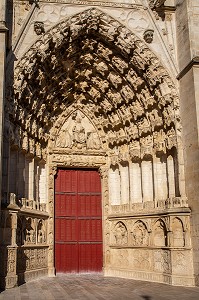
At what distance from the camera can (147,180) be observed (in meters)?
9.88

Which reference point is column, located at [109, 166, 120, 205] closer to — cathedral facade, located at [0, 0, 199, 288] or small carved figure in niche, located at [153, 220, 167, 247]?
cathedral facade, located at [0, 0, 199, 288]

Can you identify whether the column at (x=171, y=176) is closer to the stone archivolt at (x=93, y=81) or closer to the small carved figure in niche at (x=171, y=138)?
the small carved figure in niche at (x=171, y=138)

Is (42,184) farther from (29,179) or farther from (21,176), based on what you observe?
(21,176)

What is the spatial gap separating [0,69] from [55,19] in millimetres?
2394

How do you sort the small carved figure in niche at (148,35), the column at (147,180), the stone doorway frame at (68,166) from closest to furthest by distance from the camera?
the small carved figure in niche at (148,35)
the column at (147,180)
the stone doorway frame at (68,166)

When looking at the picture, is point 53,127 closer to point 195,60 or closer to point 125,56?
point 125,56

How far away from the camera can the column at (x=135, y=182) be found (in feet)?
32.7

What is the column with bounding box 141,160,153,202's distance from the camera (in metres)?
9.73

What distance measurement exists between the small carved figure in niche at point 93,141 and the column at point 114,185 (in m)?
0.74

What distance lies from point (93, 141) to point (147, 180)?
6.48 feet

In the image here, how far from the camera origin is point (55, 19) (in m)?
9.37

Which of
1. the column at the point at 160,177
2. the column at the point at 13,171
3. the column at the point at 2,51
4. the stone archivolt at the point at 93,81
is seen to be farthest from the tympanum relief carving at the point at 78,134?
the column at the point at 2,51

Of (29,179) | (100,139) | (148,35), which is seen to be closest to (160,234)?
(100,139)

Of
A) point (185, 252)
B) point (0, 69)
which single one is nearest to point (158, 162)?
point (185, 252)
